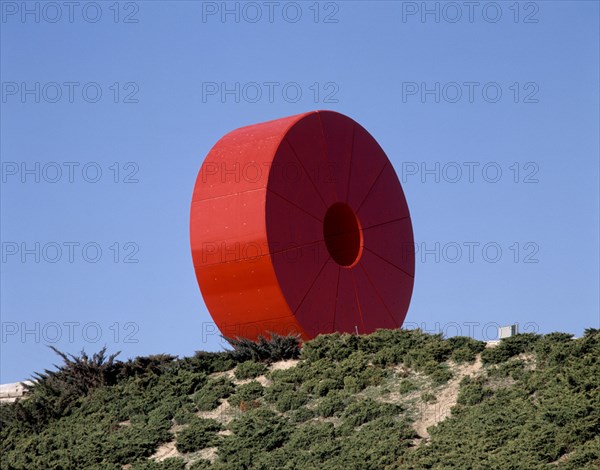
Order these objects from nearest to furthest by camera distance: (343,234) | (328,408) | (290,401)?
(328,408), (290,401), (343,234)

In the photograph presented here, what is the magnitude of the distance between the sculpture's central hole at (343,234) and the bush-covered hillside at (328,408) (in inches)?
129

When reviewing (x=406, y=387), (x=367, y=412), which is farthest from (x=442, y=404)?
(x=367, y=412)

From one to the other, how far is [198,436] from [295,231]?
4.70 meters

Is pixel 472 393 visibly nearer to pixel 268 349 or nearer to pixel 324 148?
pixel 268 349

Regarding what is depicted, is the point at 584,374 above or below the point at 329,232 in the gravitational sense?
below

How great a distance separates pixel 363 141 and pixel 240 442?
7.76 meters

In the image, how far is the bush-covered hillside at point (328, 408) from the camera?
14.4m

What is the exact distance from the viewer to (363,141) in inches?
858

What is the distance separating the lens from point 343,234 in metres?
21.7

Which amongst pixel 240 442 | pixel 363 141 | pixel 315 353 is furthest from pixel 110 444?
pixel 363 141

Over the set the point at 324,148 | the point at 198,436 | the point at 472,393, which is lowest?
the point at 198,436

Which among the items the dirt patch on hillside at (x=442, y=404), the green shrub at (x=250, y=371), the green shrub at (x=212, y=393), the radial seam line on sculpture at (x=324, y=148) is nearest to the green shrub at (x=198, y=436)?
the green shrub at (x=212, y=393)

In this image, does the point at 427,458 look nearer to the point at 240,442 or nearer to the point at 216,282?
the point at 240,442

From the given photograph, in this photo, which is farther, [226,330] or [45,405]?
[226,330]
